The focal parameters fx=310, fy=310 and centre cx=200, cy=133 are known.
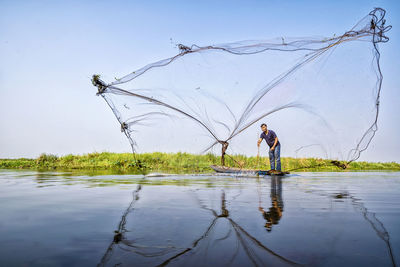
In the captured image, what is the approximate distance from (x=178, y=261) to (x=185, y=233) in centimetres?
78

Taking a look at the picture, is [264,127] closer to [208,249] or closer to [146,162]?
[146,162]

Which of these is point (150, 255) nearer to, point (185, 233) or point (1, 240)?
point (185, 233)

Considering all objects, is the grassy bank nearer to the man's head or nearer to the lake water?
the man's head

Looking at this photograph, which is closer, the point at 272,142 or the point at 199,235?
the point at 199,235

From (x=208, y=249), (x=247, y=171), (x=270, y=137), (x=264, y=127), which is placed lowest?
(x=208, y=249)

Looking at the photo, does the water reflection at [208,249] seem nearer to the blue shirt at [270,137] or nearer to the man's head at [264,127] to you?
the man's head at [264,127]

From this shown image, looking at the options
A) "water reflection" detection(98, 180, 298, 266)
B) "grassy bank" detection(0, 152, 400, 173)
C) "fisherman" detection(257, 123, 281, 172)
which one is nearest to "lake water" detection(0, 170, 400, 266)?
"water reflection" detection(98, 180, 298, 266)

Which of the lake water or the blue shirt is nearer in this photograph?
the lake water

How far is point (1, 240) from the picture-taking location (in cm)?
279

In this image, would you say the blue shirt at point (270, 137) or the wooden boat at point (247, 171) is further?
the blue shirt at point (270, 137)

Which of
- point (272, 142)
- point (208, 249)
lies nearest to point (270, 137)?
point (272, 142)

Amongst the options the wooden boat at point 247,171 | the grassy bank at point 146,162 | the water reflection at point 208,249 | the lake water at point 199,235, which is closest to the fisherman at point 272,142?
the wooden boat at point 247,171

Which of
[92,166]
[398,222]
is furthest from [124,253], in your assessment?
[92,166]

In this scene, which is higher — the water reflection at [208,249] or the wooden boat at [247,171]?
the wooden boat at [247,171]
